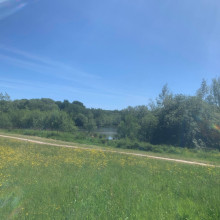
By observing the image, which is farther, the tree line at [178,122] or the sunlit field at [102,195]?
the tree line at [178,122]

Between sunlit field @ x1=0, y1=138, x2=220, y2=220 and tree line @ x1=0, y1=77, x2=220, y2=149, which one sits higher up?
tree line @ x1=0, y1=77, x2=220, y2=149

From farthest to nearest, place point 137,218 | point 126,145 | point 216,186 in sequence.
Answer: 1. point 126,145
2. point 216,186
3. point 137,218

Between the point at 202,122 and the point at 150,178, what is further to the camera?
the point at 202,122

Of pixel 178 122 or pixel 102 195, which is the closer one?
pixel 102 195

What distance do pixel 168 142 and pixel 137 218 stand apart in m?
31.3

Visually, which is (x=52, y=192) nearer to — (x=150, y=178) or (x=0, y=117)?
(x=150, y=178)

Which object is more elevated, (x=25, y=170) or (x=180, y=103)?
(x=180, y=103)

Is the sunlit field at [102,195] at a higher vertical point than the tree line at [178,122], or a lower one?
lower

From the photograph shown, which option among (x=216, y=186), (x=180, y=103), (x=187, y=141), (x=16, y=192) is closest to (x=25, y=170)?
(x=16, y=192)

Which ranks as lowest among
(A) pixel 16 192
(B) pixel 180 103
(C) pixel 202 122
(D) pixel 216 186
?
(A) pixel 16 192

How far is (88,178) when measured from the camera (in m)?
6.89

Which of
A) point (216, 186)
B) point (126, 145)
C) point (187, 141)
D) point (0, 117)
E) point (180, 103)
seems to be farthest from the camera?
point (0, 117)

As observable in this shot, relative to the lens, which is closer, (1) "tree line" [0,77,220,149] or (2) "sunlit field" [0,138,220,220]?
(2) "sunlit field" [0,138,220,220]

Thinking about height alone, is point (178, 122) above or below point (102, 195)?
above
